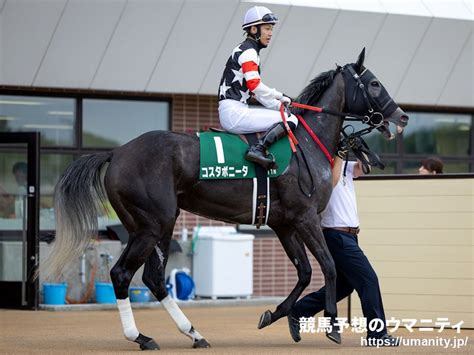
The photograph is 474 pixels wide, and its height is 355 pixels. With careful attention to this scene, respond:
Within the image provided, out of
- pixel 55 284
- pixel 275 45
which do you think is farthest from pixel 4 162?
pixel 275 45

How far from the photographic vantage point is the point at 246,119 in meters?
11.1

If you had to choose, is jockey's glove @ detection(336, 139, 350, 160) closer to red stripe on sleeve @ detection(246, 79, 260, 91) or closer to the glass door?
red stripe on sleeve @ detection(246, 79, 260, 91)

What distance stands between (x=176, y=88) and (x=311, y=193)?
324 inches

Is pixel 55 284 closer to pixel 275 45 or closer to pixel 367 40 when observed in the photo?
pixel 275 45

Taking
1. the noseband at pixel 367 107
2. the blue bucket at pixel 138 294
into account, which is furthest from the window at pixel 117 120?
the noseband at pixel 367 107

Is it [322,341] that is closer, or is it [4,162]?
[322,341]

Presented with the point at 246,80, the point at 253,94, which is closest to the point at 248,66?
the point at 246,80

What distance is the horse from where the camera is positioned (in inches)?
423

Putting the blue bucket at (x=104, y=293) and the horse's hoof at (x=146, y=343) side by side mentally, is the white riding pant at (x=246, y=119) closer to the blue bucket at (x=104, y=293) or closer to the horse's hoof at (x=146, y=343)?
the horse's hoof at (x=146, y=343)

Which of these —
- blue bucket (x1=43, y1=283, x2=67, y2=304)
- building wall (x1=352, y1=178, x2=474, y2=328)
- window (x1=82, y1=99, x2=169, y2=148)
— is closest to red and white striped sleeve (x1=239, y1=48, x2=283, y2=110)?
building wall (x1=352, y1=178, x2=474, y2=328)

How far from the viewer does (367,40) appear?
2012 centimetres

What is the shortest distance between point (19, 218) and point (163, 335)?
507cm

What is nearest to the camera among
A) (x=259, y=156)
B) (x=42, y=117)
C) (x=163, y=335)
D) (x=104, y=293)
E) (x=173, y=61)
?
(x=259, y=156)

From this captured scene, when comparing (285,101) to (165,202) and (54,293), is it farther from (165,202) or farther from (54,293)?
(54,293)
